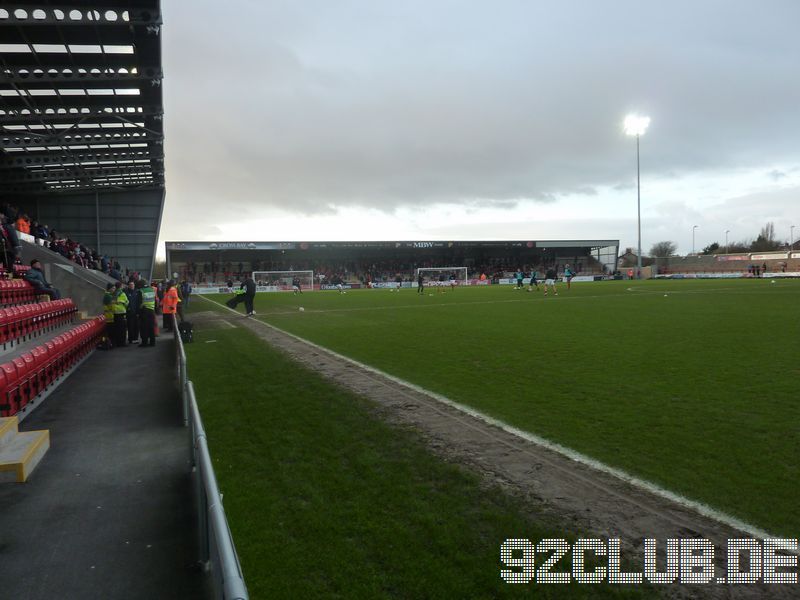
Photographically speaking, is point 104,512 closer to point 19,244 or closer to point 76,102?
point 19,244

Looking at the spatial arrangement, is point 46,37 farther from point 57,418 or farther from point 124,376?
point 57,418

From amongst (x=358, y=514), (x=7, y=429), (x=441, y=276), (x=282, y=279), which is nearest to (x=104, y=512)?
(x=7, y=429)

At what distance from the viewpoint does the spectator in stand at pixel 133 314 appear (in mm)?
14180

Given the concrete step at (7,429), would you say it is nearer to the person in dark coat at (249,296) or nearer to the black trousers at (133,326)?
the black trousers at (133,326)

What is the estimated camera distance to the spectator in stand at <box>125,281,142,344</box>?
1418 centimetres

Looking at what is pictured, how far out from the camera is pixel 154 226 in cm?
4109

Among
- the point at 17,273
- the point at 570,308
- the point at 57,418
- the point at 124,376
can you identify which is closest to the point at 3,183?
the point at 17,273

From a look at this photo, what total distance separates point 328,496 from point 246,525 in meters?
0.67

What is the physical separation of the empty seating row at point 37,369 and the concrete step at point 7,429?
87 centimetres

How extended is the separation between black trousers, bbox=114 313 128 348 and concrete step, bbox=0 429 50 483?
8660 millimetres

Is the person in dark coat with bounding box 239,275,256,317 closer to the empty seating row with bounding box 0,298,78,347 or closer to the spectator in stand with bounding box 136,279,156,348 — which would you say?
the empty seating row with bounding box 0,298,78,347

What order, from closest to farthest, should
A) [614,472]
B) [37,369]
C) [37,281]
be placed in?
[614,472]
[37,369]
[37,281]

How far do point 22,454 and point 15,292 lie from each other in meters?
11.6

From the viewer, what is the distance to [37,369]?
7.39 m
